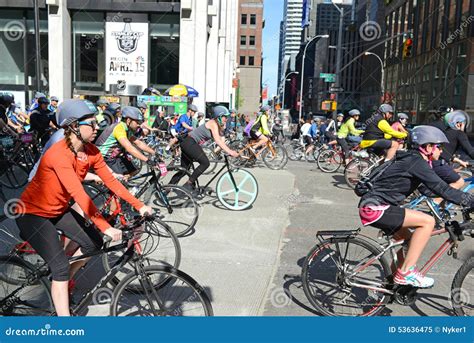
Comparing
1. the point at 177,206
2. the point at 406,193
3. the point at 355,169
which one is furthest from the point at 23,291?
the point at 355,169

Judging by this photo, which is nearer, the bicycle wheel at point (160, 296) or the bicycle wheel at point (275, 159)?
the bicycle wheel at point (160, 296)

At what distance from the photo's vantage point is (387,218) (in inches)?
153

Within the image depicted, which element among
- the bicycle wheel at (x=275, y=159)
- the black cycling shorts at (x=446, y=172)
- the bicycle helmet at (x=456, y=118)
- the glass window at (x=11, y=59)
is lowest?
the bicycle wheel at (x=275, y=159)

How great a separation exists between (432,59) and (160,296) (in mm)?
59099

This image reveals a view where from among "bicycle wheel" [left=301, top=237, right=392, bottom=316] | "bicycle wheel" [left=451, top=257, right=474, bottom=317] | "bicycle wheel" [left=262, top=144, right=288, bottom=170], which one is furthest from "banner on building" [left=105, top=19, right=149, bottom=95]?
"bicycle wheel" [left=451, top=257, right=474, bottom=317]

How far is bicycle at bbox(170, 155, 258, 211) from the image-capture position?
8.03 metres

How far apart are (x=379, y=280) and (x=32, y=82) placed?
26.1 metres

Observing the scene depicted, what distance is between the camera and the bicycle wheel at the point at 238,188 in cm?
805

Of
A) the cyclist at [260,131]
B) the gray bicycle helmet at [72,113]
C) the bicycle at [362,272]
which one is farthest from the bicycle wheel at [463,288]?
the cyclist at [260,131]

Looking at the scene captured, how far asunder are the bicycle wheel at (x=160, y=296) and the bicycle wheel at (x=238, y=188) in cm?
474

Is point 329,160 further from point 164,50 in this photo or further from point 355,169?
point 164,50

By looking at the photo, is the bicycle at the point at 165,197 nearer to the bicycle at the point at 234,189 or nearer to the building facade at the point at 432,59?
the bicycle at the point at 234,189
